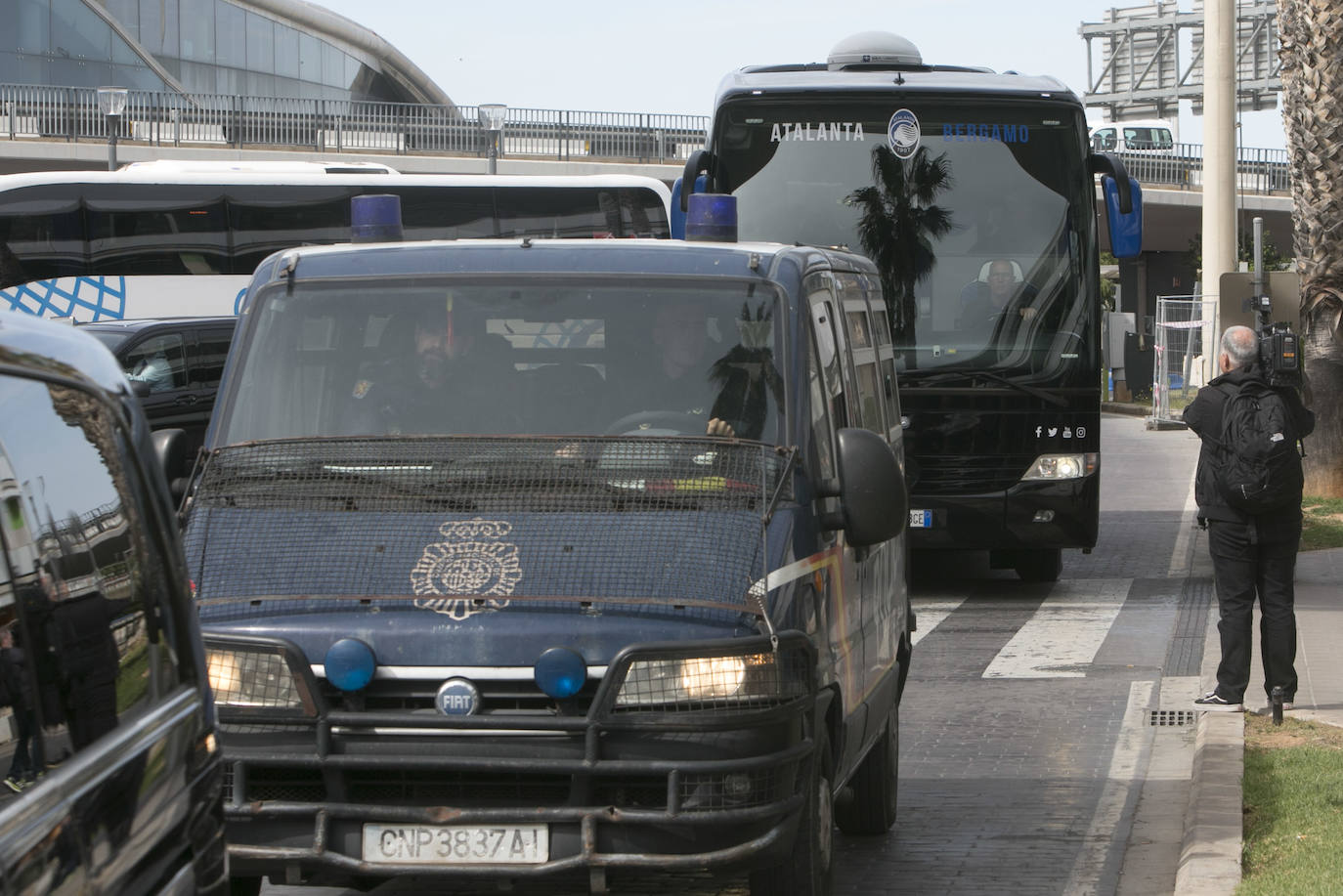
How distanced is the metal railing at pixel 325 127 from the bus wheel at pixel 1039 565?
31658 millimetres

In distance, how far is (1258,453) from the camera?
9.02 metres

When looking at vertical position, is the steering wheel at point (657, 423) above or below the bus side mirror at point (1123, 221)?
below

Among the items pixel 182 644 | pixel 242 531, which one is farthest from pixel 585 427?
pixel 182 644

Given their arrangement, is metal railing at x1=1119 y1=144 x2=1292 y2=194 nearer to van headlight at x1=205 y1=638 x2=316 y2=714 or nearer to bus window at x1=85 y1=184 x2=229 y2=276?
bus window at x1=85 y1=184 x2=229 y2=276

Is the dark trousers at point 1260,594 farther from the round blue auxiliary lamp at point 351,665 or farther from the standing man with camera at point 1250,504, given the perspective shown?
the round blue auxiliary lamp at point 351,665

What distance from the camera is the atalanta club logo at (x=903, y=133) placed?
46.1ft

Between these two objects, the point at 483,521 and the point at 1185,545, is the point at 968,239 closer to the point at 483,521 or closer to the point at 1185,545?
the point at 1185,545

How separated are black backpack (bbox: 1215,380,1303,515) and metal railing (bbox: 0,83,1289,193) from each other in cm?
3726

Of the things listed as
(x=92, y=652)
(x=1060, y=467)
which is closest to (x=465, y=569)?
(x=92, y=652)

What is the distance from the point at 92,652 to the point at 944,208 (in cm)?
1161

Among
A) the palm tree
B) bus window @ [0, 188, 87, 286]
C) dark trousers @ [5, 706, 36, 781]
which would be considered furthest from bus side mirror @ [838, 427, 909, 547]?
bus window @ [0, 188, 87, 286]

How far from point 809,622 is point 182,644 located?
221cm

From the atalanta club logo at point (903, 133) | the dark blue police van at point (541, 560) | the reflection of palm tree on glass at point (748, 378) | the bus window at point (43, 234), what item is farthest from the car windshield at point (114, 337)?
the reflection of palm tree on glass at point (748, 378)

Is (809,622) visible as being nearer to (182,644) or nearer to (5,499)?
(182,644)
